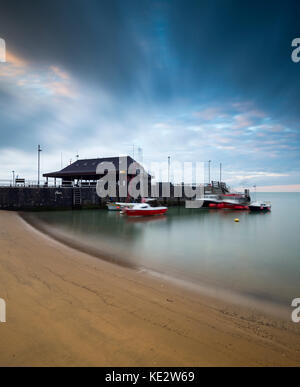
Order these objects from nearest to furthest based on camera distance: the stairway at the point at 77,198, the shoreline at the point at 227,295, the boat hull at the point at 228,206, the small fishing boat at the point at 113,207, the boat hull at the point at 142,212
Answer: the shoreline at the point at 227,295
the boat hull at the point at 142,212
the small fishing boat at the point at 113,207
the stairway at the point at 77,198
the boat hull at the point at 228,206

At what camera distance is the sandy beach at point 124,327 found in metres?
3.03

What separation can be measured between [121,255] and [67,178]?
131 ft

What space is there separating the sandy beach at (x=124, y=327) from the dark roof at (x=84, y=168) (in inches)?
1456

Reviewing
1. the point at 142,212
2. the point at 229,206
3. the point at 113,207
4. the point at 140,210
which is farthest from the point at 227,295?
the point at 229,206

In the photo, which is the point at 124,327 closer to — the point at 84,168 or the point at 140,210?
the point at 140,210

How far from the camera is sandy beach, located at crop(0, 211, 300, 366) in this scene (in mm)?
3025

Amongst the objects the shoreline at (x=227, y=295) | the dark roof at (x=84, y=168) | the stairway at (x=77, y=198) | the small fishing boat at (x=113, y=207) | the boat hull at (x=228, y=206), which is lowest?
the boat hull at (x=228, y=206)

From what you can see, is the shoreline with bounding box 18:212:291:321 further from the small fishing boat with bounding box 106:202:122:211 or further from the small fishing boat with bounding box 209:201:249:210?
the small fishing boat with bounding box 209:201:249:210

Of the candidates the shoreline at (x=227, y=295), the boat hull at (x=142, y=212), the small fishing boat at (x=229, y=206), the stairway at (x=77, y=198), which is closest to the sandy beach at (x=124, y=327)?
the shoreline at (x=227, y=295)

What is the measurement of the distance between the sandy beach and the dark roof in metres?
37.0

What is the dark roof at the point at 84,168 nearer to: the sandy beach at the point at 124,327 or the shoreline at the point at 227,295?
the shoreline at the point at 227,295

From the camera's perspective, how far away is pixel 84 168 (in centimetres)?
4522

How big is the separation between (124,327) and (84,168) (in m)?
44.6
